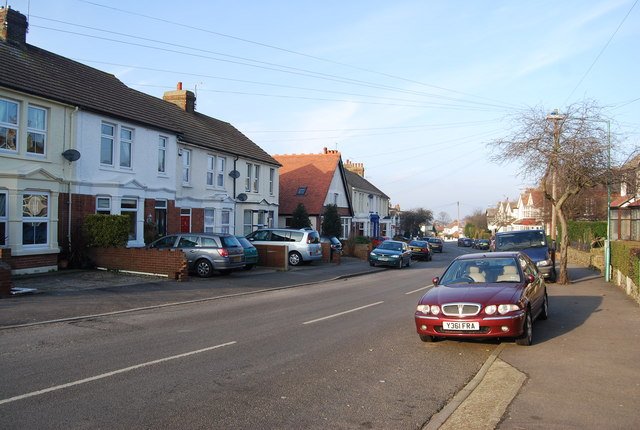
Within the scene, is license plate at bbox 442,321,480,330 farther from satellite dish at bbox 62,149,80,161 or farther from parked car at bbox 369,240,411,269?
parked car at bbox 369,240,411,269

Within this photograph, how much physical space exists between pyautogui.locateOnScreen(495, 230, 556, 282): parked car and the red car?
32.3 ft

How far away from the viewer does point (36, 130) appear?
17.0 metres

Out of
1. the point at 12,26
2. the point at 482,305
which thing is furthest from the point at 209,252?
the point at 482,305

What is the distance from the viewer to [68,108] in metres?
18.2

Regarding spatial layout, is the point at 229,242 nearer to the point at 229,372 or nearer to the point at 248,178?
the point at 229,372

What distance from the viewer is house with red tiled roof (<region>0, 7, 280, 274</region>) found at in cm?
1625

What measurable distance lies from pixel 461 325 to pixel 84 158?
15549mm

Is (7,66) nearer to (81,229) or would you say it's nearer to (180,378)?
(81,229)

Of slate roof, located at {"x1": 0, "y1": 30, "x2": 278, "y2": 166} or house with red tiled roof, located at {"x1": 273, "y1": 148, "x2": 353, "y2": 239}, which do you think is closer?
slate roof, located at {"x1": 0, "y1": 30, "x2": 278, "y2": 166}

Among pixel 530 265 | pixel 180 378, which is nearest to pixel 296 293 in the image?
pixel 530 265

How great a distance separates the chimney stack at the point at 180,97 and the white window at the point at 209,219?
6246 millimetres

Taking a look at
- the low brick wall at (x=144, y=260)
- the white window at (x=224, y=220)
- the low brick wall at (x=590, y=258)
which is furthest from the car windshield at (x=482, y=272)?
the white window at (x=224, y=220)

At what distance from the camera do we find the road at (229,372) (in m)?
5.16

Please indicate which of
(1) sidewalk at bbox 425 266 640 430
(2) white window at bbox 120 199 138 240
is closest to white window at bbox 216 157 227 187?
(2) white window at bbox 120 199 138 240
